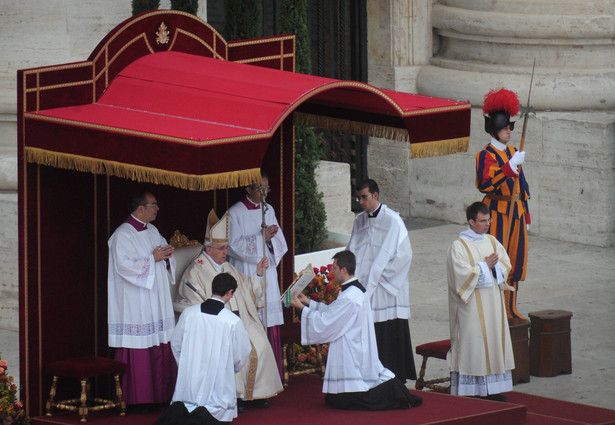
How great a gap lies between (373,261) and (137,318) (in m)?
2.13

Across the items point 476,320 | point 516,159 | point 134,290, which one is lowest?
point 476,320

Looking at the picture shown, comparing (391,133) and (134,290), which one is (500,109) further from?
(134,290)

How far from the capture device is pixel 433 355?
12609mm

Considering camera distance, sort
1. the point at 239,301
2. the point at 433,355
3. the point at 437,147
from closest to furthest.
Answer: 1. the point at 239,301
2. the point at 437,147
3. the point at 433,355

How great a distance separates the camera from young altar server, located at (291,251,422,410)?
11.5 m

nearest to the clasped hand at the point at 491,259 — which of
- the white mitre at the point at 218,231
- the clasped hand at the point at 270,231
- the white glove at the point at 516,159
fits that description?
the white glove at the point at 516,159

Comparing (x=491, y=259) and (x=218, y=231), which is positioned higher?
(x=218, y=231)

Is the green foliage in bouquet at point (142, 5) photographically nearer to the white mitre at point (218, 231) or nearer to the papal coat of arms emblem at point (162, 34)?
the papal coat of arms emblem at point (162, 34)

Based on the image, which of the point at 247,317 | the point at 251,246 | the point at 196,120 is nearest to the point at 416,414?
the point at 247,317

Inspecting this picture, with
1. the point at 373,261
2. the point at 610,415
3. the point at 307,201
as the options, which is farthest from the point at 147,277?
the point at 307,201

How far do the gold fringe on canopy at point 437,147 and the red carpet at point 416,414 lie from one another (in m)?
1.77

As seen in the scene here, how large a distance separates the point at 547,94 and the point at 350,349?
749 centimetres

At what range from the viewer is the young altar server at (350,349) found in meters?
11.5

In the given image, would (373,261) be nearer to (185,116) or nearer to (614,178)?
(185,116)
